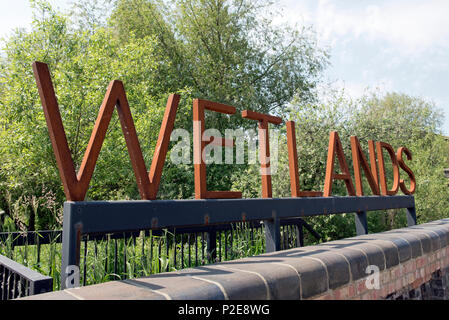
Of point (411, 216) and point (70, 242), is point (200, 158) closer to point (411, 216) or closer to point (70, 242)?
point (70, 242)

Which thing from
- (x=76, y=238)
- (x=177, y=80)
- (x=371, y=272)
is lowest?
(x=371, y=272)

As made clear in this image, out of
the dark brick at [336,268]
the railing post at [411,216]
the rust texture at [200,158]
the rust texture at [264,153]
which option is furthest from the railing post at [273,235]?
the railing post at [411,216]

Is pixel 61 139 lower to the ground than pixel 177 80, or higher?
lower

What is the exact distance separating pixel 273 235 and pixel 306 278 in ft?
4.56

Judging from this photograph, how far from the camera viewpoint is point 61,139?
2119mm

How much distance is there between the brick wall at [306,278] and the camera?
1553 mm

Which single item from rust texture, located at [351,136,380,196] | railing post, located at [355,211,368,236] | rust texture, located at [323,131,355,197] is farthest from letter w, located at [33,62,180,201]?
railing post, located at [355,211,368,236]

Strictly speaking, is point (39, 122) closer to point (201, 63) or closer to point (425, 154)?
point (201, 63)

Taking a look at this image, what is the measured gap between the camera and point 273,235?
333 centimetres

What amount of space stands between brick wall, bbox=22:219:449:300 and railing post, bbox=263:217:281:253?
0.81m

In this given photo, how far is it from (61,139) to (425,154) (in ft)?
40.3
